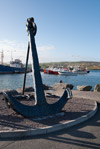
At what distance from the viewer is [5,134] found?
12.2 feet

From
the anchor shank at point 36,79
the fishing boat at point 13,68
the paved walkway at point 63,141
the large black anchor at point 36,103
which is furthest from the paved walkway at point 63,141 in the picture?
the fishing boat at point 13,68

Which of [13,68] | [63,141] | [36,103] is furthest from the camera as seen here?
[13,68]

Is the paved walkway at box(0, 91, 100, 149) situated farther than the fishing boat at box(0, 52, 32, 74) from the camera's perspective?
No

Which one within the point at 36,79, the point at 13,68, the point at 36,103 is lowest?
the point at 36,103

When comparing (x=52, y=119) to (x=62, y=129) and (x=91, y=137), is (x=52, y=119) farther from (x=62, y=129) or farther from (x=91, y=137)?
(x=91, y=137)

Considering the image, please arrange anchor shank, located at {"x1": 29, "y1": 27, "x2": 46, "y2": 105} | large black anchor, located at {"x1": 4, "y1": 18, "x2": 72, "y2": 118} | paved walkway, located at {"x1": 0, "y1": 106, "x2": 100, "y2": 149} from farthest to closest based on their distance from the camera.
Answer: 1. anchor shank, located at {"x1": 29, "y1": 27, "x2": 46, "y2": 105}
2. large black anchor, located at {"x1": 4, "y1": 18, "x2": 72, "y2": 118}
3. paved walkway, located at {"x1": 0, "y1": 106, "x2": 100, "y2": 149}

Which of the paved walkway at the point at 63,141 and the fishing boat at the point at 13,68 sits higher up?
the fishing boat at the point at 13,68

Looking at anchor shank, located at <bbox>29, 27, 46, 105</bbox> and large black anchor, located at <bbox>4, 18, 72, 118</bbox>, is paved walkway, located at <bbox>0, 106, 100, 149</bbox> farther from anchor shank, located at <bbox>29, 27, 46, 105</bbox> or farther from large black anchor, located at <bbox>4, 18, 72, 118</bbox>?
anchor shank, located at <bbox>29, 27, 46, 105</bbox>

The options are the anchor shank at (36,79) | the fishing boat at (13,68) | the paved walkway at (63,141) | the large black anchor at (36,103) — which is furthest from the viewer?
the fishing boat at (13,68)

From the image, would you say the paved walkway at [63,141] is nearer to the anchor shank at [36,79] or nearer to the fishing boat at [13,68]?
the anchor shank at [36,79]

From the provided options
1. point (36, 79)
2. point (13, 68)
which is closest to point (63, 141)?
point (36, 79)

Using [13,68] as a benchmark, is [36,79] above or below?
below

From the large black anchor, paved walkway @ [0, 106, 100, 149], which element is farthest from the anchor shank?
paved walkway @ [0, 106, 100, 149]

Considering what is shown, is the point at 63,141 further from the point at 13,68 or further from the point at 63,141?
the point at 13,68
